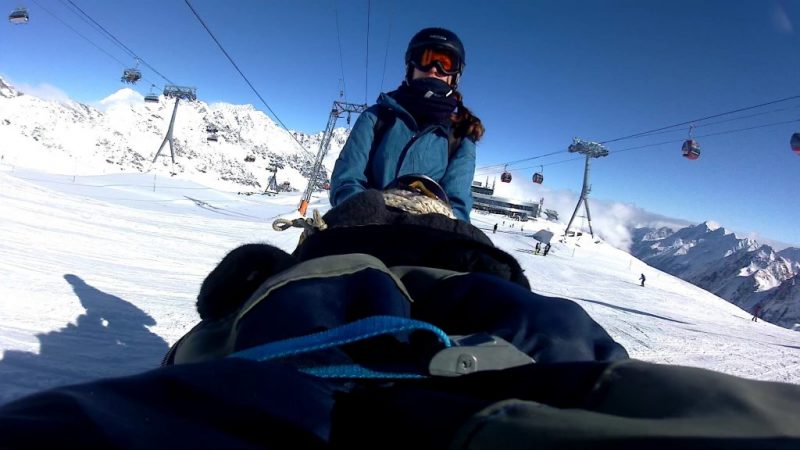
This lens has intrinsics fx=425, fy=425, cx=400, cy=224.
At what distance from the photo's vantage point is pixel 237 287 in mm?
1381

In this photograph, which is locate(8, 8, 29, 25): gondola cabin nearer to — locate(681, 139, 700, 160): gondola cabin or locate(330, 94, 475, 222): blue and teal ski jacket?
locate(330, 94, 475, 222): blue and teal ski jacket

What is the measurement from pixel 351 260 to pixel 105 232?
7.16m

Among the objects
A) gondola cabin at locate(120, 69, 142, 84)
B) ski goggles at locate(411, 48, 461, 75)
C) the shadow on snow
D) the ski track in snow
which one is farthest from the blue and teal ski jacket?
gondola cabin at locate(120, 69, 142, 84)

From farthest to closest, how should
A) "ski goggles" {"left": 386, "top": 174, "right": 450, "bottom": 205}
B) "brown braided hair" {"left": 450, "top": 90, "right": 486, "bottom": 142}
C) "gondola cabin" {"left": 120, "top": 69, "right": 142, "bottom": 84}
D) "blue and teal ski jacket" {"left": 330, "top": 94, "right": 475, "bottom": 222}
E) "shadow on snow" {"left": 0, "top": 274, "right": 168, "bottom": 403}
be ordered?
1. "gondola cabin" {"left": 120, "top": 69, "right": 142, "bottom": 84}
2. "brown braided hair" {"left": 450, "top": 90, "right": 486, "bottom": 142}
3. "blue and teal ski jacket" {"left": 330, "top": 94, "right": 475, "bottom": 222}
4. "ski goggles" {"left": 386, "top": 174, "right": 450, "bottom": 205}
5. "shadow on snow" {"left": 0, "top": 274, "right": 168, "bottom": 403}

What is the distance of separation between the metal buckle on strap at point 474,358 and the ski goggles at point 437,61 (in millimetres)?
2354

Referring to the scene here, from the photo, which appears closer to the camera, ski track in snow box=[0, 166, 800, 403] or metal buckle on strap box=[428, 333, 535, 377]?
metal buckle on strap box=[428, 333, 535, 377]

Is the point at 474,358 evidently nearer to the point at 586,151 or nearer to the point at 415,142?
the point at 415,142

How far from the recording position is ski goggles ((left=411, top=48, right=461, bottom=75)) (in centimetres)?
287

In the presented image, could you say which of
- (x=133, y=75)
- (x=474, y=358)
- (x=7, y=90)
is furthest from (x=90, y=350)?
(x=7, y=90)

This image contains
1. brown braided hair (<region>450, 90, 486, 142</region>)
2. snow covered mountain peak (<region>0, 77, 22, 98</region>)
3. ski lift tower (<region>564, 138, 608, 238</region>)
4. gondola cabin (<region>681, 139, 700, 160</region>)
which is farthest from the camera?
snow covered mountain peak (<region>0, 77, 22, 98</region>)

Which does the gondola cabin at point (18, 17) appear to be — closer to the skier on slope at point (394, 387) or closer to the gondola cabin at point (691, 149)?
the skier on slope at point (394, 387)

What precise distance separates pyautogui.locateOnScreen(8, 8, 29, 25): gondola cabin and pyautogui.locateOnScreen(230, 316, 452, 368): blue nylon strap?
2539cm

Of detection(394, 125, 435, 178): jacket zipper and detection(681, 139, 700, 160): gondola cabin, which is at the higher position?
detection(681, 139, 700, 160): gondola cabin

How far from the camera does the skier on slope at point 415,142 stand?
2582mm
